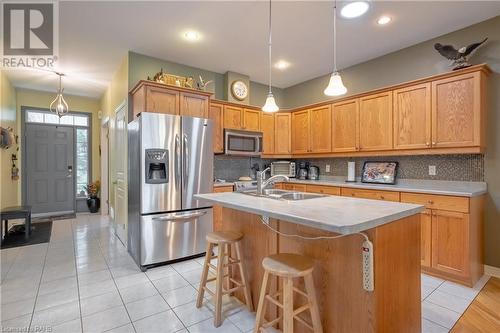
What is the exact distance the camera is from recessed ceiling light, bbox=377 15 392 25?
2.78m

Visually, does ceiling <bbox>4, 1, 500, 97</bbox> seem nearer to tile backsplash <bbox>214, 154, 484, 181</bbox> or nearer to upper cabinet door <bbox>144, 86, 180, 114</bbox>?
upper cabinet door <bbox>144, 86, 180, 114</bbox>

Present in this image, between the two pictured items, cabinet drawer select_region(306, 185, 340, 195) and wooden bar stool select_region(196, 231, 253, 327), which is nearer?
wooden bar stool select_region(196, 231, 253, 327)

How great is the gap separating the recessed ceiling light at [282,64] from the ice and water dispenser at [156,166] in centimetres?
231

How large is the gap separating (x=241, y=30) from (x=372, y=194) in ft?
8.68

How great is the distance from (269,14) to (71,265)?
375 centimetres

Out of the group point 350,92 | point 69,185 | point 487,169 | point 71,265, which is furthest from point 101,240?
point 487,169

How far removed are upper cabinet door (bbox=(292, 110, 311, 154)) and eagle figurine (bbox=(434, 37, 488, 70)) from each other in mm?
2082

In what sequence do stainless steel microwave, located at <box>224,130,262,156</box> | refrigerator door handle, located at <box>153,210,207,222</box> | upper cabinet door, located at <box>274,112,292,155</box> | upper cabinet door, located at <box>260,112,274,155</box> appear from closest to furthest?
refrigerator door handle, located at <box>153,210,207,222</box> < stainless steel microwave, located at <box>224,130,262,156</box> < upper cabinet door, located at <box>260,112,274,155</box> < upper cabinet door, located at <box>274,112,292,155</box>

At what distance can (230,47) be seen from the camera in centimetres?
349

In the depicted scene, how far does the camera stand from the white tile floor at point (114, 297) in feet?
6.42

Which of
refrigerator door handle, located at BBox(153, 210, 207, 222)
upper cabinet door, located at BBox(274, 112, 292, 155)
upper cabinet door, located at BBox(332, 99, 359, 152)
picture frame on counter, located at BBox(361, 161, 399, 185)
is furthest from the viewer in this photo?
upper cabinet door, located at BBox(274, 112, 292, 155)

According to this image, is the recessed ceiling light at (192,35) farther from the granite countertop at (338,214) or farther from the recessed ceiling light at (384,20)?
the granite countertop at (338,214)

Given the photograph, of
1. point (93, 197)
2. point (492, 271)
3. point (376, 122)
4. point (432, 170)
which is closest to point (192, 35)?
point (376, 122)

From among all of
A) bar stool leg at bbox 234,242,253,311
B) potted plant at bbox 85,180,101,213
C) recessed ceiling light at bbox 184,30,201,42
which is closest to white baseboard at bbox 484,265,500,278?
bar stool leg at bbox 234,242,253,311
